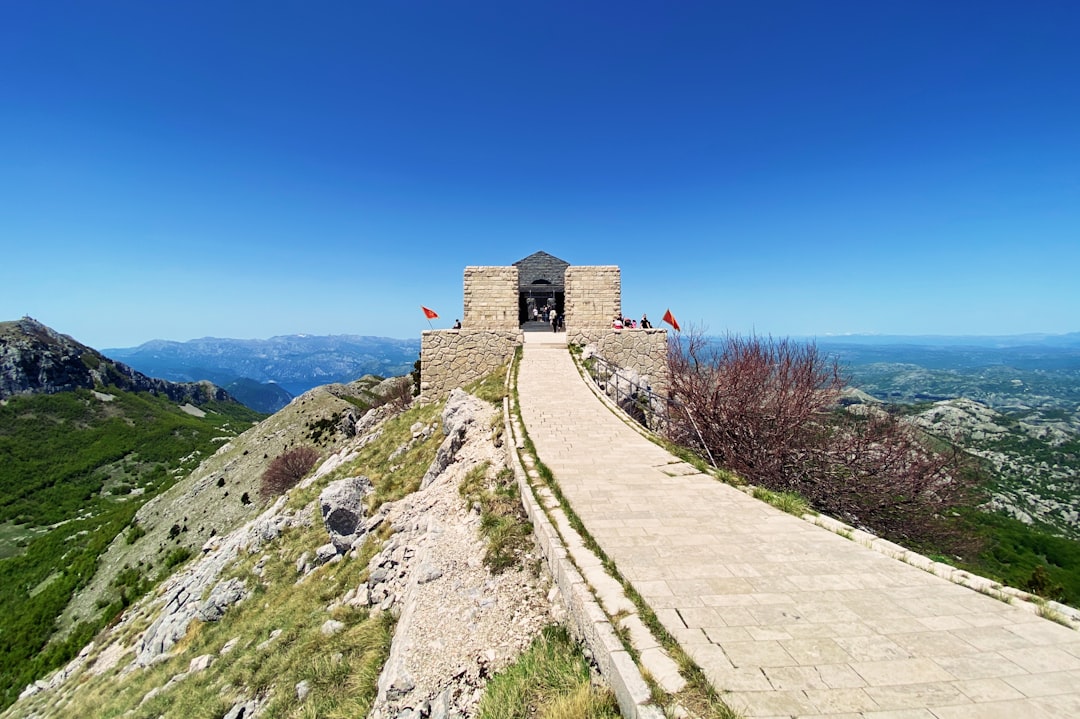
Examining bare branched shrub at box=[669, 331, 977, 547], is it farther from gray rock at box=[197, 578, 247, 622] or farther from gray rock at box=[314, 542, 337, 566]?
gray rock at box=[197, 578, 247, 622]

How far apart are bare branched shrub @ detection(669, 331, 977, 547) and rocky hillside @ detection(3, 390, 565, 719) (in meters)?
6.14

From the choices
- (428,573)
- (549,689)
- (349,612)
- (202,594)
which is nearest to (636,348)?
(428,573)

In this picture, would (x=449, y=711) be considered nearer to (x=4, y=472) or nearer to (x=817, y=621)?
(x=817, y=621)

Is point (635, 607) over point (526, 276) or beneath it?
beneath

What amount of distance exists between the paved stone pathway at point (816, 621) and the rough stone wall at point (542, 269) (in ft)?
71.5

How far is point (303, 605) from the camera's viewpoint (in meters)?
8.62

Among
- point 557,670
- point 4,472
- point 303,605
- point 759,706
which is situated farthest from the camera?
point 4,472

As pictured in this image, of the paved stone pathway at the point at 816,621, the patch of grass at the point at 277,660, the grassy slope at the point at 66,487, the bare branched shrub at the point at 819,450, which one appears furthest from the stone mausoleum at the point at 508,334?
the grassy slope at the point at 66,487

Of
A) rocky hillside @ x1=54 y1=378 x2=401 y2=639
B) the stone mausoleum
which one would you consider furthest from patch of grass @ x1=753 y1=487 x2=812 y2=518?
rocky hillside @ x1=54 y1=378 x2=401 y2=639

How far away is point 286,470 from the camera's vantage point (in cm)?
2941

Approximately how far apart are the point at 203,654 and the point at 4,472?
89440 mm

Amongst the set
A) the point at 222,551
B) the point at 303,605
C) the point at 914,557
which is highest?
the point at 914,557

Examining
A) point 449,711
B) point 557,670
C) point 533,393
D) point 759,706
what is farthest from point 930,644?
point 533,393

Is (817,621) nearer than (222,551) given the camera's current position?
Yes
